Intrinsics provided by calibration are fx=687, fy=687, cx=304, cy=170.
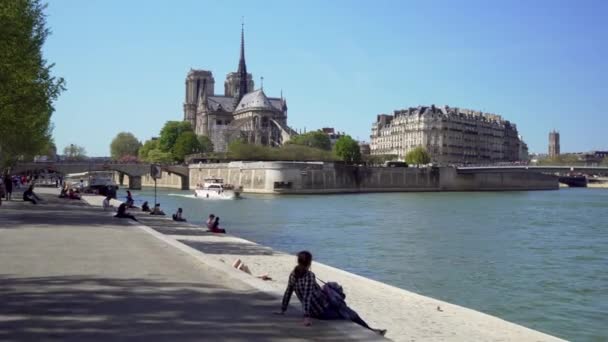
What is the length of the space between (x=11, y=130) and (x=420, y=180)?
77817mm

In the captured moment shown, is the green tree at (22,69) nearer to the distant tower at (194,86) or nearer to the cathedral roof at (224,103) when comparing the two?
the cathedral roof at (224,103)

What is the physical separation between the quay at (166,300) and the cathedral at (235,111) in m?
121

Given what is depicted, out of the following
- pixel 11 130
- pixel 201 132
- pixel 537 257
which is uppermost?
pixel 201 132

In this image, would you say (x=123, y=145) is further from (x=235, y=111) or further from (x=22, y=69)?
(x=22, y=69)

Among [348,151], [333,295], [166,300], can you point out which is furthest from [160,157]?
[333,295]

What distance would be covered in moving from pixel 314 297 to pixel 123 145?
542 ft

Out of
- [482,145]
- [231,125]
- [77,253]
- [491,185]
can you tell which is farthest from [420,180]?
[77,253]

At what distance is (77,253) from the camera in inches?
509

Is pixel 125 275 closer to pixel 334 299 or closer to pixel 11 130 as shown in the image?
pixel 334 299

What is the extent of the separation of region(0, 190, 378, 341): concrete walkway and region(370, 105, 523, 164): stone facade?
125 m

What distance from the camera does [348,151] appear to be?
376 feet

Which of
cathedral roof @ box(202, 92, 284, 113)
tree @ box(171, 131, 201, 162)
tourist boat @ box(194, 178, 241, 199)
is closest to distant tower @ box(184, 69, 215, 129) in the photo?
cathedral roof @ box(202, 92, 284, 113)

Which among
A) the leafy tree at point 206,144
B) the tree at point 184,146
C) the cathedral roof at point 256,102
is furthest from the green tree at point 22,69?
the cathedral roof at point 256,102

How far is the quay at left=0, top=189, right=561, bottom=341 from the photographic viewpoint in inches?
277
